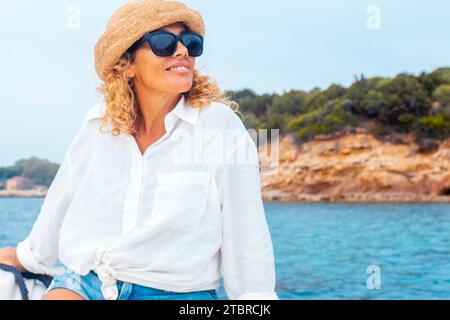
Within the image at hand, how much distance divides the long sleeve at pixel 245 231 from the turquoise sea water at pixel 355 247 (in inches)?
368

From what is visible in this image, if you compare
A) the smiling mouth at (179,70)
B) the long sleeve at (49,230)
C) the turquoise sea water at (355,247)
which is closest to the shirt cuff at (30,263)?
the long sleeve at (49,230)

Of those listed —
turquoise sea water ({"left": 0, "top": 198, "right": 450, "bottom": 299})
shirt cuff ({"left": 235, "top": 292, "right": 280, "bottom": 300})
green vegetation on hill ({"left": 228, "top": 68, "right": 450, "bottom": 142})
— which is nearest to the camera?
shirt cuff ({"left": 235, "top": 292, "right": 280, "bottom": 300})

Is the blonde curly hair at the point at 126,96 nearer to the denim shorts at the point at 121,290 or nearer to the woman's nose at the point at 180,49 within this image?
the woman's nose at the point at 180,49

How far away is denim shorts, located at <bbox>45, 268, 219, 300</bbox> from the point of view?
64.1 inches

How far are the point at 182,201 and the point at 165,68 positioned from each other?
0.36 meters

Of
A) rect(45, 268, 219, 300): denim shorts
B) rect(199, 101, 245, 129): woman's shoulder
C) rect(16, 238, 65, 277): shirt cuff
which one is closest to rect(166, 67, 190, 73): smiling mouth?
rect(199, 101, 245, 129): woman's shoulder

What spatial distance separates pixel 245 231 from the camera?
1.62 meters

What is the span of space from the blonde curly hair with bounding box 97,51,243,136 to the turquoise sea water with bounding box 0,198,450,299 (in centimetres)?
928

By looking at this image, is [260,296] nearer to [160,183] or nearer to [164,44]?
[160,183]

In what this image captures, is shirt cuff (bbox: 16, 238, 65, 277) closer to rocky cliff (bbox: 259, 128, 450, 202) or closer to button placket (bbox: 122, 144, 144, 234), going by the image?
button placket (bbox: 122, 144, 144, 234)

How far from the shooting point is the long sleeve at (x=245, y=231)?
1.60 m
